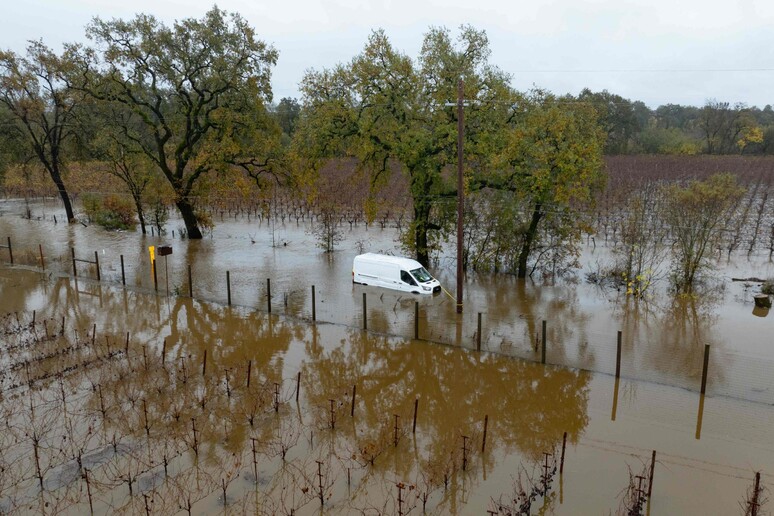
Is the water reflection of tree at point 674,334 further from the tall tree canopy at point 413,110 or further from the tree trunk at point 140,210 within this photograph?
the tree trunk at point 140,210

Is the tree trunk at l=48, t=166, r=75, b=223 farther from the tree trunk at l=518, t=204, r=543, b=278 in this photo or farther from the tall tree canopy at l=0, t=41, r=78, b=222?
the tree trunk at l=518, t=204, r=543, b=278

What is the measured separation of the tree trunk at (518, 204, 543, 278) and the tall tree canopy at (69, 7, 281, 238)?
1525 centimetres

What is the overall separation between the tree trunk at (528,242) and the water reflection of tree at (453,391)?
9.33 m

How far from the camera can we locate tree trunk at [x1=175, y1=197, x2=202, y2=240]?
33.5 m

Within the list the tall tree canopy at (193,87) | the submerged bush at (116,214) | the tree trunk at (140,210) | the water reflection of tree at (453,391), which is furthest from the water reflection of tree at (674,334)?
the submerged bush at (116,214)

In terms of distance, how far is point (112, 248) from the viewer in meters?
32.3

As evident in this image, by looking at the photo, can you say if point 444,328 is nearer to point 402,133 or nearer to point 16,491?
point 402,133

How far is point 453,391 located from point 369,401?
2.14m

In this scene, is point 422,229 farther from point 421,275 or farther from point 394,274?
point 394,274

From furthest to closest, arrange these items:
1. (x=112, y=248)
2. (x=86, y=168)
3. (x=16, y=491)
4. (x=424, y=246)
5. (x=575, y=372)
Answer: (x=86, y=168)
(x=112, y=248)
(x=424, y=246)
(x=575, y=372)
(x=16, y=491)

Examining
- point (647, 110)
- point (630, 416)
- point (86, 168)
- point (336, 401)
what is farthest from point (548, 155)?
point (647, 110)

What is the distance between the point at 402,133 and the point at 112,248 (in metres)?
19.0

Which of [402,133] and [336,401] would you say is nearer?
[336,401]

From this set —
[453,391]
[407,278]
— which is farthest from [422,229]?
[453,391]
